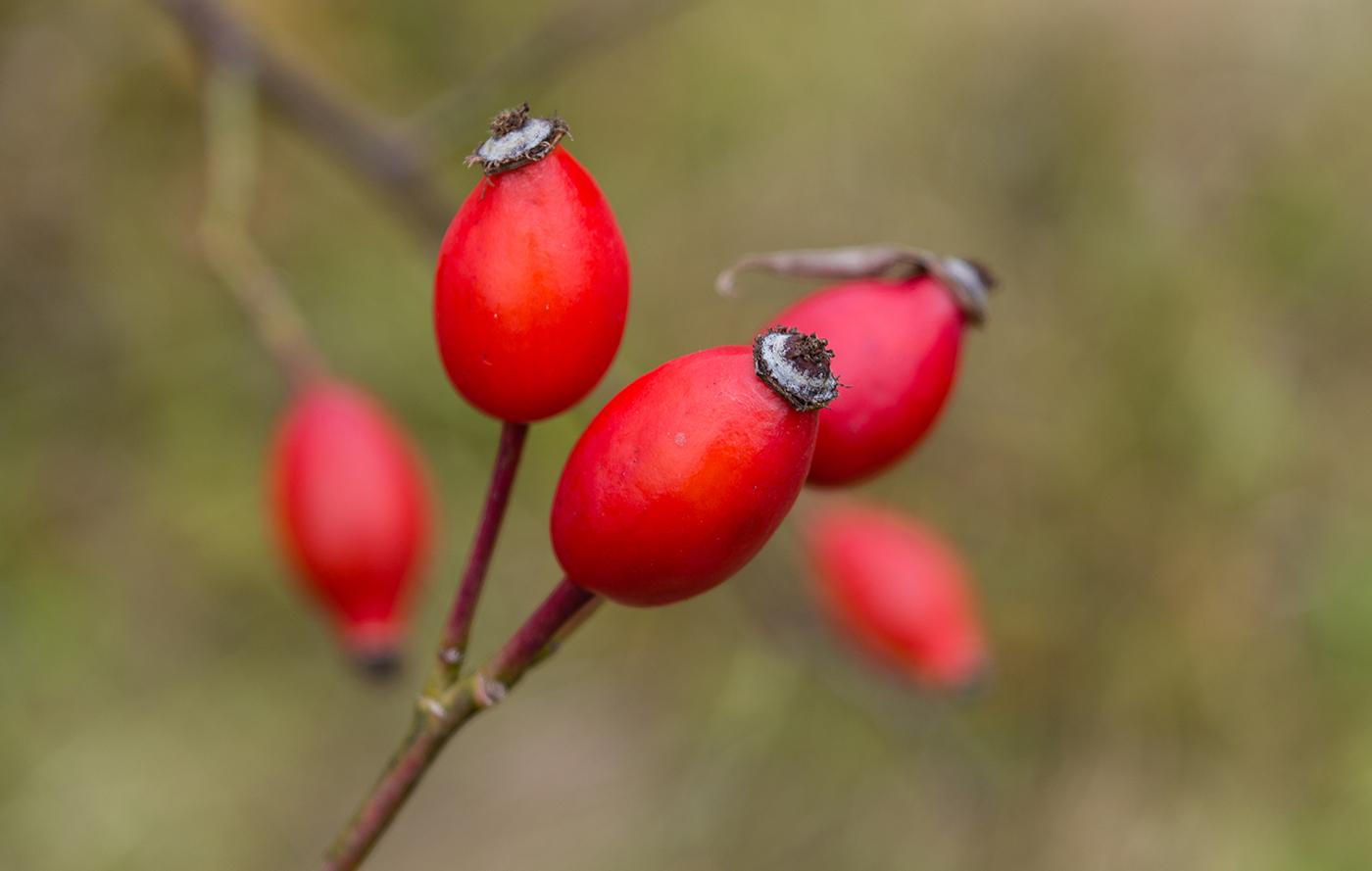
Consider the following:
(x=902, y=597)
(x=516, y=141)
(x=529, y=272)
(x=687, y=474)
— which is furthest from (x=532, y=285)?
(x=902, y=597)

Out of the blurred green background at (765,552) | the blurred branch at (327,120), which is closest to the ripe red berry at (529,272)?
the blurred branch at (327,120)

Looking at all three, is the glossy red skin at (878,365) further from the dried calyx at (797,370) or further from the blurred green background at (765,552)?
the blurred green background at (765,552)

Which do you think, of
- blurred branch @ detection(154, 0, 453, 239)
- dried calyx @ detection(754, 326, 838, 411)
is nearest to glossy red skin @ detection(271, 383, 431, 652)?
blurred branch @ detection(154, 0, 453, 239)

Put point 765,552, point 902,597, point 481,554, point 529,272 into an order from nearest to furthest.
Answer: point 529,272
point 481,554
point 902,597
point 765,552

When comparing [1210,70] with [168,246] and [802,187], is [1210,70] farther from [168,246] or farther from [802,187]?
[168,246]

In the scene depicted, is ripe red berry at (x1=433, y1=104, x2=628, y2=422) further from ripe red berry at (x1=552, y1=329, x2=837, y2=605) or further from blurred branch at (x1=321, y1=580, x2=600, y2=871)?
blurred branch at (x1=321, y1=580, x2=600, y2=871)

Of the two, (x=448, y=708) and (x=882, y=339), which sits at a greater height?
(x=882, y=339)

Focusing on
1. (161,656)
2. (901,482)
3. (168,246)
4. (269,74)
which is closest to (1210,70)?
(901,482)

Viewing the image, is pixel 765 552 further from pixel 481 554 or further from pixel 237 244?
pixel 481 554
